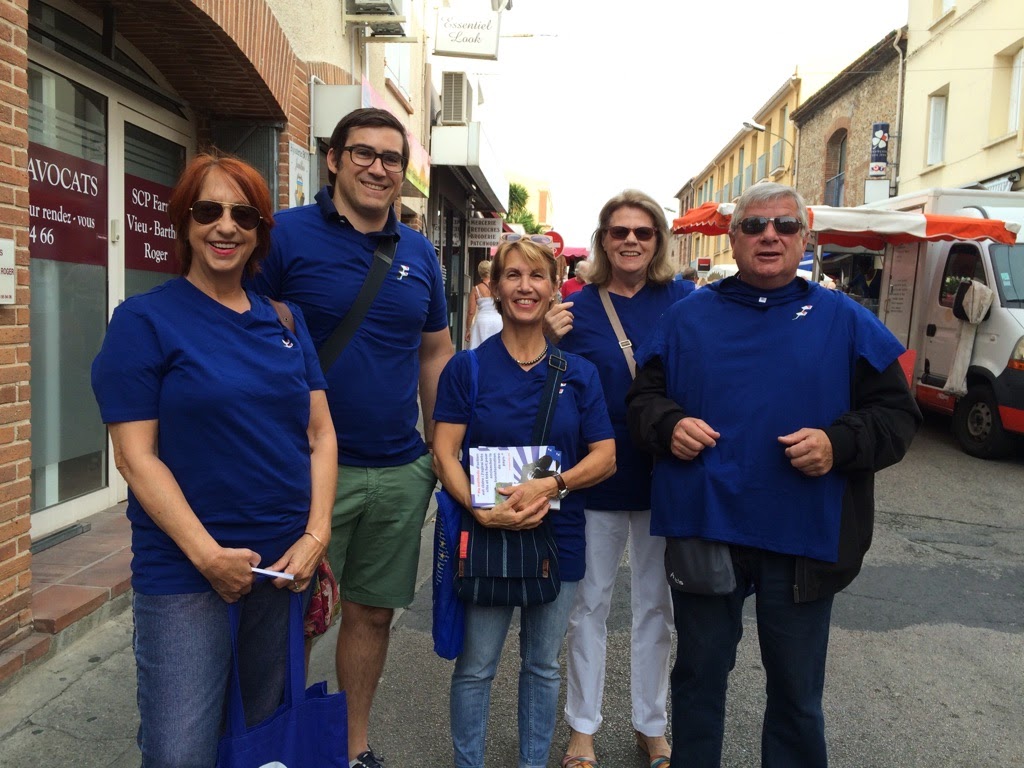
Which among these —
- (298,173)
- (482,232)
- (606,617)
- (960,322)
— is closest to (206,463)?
(606,617)

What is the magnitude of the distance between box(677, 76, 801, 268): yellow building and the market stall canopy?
17944 mm

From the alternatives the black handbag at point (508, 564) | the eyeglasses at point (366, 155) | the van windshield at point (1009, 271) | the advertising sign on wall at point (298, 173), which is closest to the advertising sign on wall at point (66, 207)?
the advertising sign on wall at point (298, 173)

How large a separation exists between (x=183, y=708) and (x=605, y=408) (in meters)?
1.45

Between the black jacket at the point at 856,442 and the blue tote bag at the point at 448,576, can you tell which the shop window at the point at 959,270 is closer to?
the black jacket at the point at 856,442

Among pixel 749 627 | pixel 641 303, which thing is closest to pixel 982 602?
pixel 749 627

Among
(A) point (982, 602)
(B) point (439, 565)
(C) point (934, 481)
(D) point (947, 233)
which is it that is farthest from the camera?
(D) point (947, 233)

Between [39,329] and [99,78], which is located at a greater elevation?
[99,78]

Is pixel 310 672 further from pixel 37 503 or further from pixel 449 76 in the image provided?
pixel 449 76

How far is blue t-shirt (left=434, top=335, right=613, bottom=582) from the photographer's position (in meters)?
2.53

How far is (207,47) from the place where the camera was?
5.19 metres

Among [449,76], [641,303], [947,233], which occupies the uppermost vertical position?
[449,76]

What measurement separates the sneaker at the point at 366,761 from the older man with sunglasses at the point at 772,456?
1060 mm

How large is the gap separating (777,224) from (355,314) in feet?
4.25

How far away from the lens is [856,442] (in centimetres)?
223
